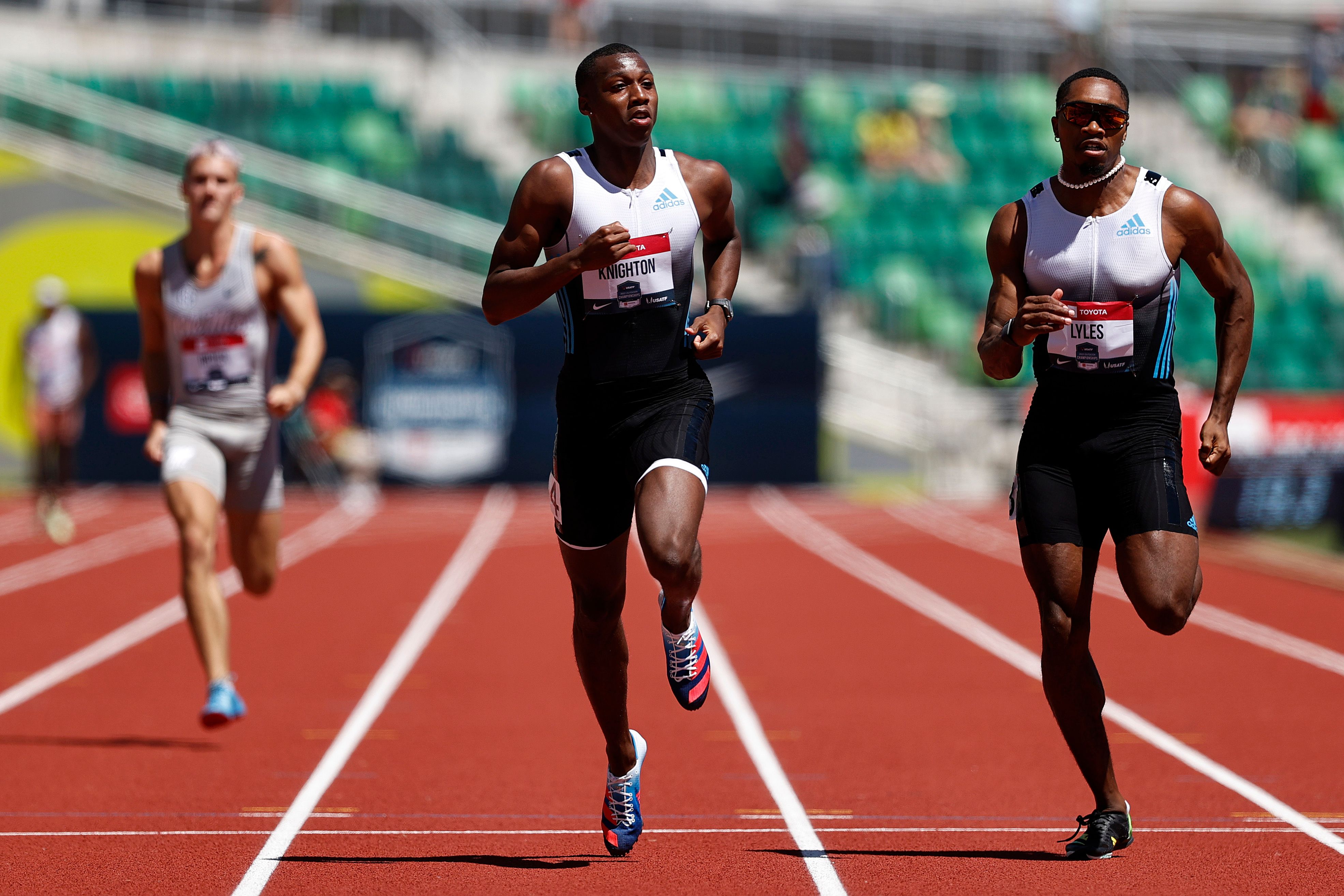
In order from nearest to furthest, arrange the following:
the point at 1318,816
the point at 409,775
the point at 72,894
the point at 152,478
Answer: the point at 72,894 → the point at 1318,816 → the point at 409,775 → the point at 152,478

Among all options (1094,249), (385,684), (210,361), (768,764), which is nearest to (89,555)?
(385,684)

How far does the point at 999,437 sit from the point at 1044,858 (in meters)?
16.3

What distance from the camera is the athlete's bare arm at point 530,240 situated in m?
4.79

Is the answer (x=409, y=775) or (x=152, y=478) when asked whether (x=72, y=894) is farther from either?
(x=152, y=478)

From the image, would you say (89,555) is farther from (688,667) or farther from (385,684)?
(688,667)

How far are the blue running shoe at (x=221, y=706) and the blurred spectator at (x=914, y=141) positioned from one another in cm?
1983

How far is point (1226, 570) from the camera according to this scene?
13.5 m

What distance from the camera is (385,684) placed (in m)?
8.41

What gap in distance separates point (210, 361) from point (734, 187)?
40.8 feet

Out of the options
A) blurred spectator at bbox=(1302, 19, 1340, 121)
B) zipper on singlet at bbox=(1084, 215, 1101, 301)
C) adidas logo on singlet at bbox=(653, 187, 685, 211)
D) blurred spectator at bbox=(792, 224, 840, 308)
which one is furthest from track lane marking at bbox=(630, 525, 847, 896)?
blurred spectator at bbox=(1302, 19, 1340, 121)

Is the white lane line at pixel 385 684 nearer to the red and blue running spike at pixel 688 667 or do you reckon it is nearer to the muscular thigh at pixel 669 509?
the red and blue running spike at pixel 688 667

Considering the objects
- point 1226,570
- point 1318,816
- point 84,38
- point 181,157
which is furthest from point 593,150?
point 84,38

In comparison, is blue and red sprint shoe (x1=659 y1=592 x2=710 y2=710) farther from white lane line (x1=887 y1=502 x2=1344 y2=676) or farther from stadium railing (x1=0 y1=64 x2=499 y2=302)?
stadium railing (x1=0 y1=64 x2=499 y2=302)

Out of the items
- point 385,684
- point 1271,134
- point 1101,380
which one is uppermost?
point 1271,134
